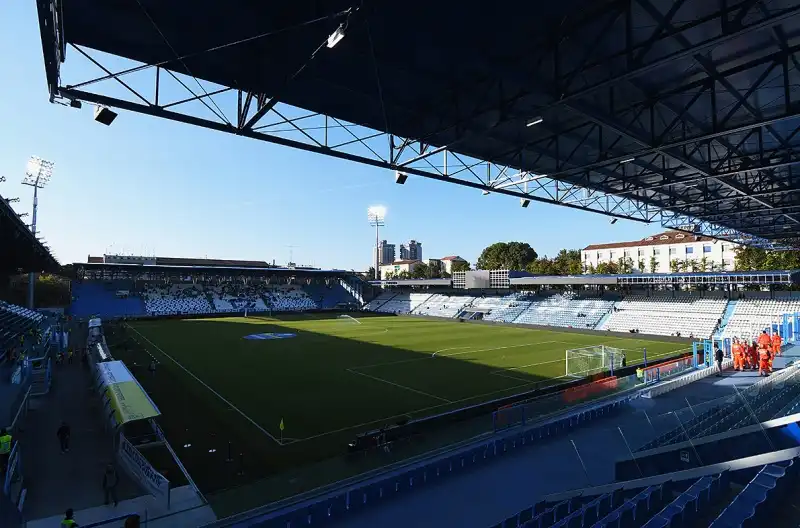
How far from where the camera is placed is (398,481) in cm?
901

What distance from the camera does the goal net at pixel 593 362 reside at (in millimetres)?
22719

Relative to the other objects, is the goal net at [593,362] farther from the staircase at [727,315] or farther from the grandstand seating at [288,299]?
the grandstand seating at [288,299]

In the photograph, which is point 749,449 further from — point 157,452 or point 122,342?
point 122,342

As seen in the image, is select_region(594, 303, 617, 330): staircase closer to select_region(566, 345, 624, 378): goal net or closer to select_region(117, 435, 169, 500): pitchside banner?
select_region(566, 345, 624, 378): goal net

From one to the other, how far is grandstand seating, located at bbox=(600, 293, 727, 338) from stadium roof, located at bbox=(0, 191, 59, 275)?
158 feet

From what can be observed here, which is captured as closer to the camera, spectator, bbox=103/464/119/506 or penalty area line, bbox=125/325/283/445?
spectator, bbox=103/464/119/506

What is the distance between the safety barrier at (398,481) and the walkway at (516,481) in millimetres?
224

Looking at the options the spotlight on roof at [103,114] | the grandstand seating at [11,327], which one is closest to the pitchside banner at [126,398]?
the grandstand seating at [11,327]

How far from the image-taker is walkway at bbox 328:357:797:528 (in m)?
8.01

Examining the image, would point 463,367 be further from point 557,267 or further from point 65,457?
point 557,267

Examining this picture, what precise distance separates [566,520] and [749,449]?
4.36 meters

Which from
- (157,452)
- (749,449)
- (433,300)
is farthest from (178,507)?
(433,300)

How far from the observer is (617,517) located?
5055 mm

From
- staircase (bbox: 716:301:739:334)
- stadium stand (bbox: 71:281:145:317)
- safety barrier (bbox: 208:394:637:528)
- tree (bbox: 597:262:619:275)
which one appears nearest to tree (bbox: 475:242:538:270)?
tree (bbox: 597:262:619:275)
